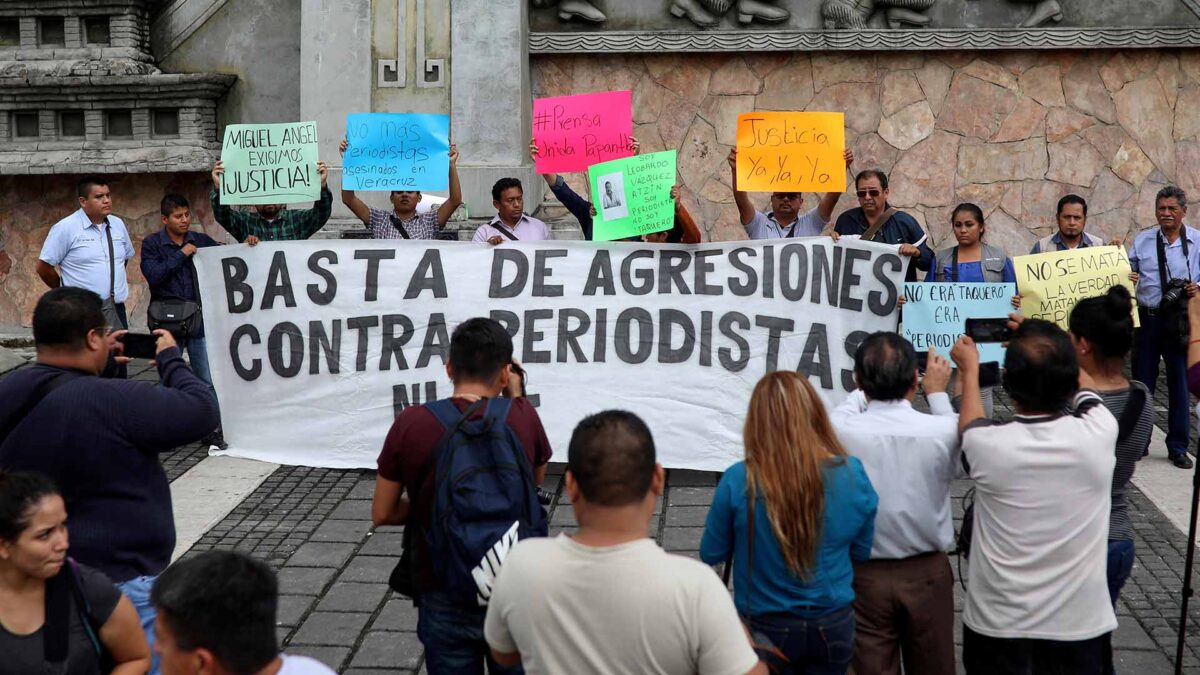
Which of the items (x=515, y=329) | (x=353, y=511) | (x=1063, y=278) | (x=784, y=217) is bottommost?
(x=353, y=511)

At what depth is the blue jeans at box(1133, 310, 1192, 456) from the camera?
26.1ft

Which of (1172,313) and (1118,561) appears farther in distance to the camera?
(1172,313)

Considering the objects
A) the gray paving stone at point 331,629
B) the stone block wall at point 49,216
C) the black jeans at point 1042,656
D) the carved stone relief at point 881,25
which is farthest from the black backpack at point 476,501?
the stone block wall at point 49,216

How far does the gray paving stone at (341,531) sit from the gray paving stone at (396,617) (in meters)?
0.88

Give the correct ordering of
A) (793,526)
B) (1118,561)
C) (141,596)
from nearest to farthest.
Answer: (793,526), (141,596), (1118,561)

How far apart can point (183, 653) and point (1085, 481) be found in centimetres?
254

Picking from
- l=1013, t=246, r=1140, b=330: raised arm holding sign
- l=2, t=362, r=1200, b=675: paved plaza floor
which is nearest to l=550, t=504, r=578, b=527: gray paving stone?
l=2, t=362, r=1200, b=675: paved plaza floor

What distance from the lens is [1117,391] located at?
4.36m

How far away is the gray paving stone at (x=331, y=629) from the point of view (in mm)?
5457

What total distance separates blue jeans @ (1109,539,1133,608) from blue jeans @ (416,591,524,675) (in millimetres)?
1987

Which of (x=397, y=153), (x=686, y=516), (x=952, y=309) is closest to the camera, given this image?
(x=952, y=309)

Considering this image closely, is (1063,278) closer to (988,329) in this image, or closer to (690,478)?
(988,329)

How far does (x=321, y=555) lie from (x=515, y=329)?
1.75 metres

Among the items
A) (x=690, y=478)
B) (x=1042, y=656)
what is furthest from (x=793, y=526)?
(x=690, y=478)
